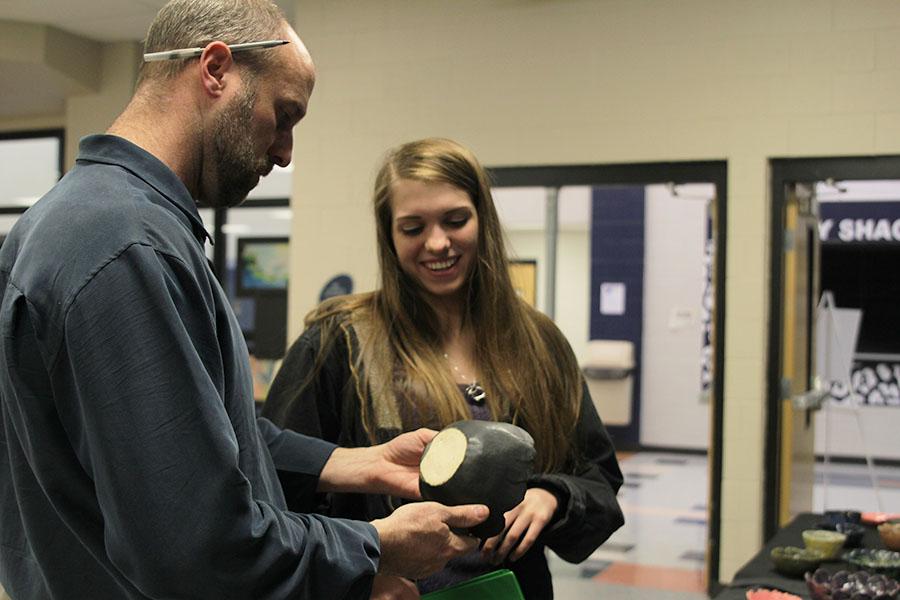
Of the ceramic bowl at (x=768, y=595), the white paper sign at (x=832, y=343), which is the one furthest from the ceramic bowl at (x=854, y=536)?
the white paper sign at (x=832, y=343)

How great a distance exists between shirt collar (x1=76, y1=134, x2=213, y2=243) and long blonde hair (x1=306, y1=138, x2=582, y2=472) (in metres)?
0.72

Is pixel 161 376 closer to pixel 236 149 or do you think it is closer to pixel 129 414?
pixel 129 414

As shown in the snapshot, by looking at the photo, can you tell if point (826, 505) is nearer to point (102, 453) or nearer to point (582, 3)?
point (582, 3)

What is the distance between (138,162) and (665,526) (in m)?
5.63

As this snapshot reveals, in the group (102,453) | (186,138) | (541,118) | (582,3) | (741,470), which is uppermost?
(582,3)

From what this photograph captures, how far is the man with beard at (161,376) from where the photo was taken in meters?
0.93

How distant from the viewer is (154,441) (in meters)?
0.93

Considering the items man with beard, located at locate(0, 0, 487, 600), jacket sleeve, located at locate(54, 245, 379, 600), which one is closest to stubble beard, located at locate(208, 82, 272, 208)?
man with beard, located at locate(0, 0, 487, 600)

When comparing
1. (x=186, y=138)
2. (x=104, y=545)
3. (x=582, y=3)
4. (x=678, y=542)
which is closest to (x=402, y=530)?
(x=104, y=545)

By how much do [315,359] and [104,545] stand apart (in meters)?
0.81

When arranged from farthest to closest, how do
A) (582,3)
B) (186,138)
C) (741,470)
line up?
(582,3), (741,470), (186,138)

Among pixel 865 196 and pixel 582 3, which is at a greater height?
pixel 582 3

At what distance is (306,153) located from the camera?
18.9ft

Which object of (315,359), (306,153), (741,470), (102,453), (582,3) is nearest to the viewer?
(102,453)
